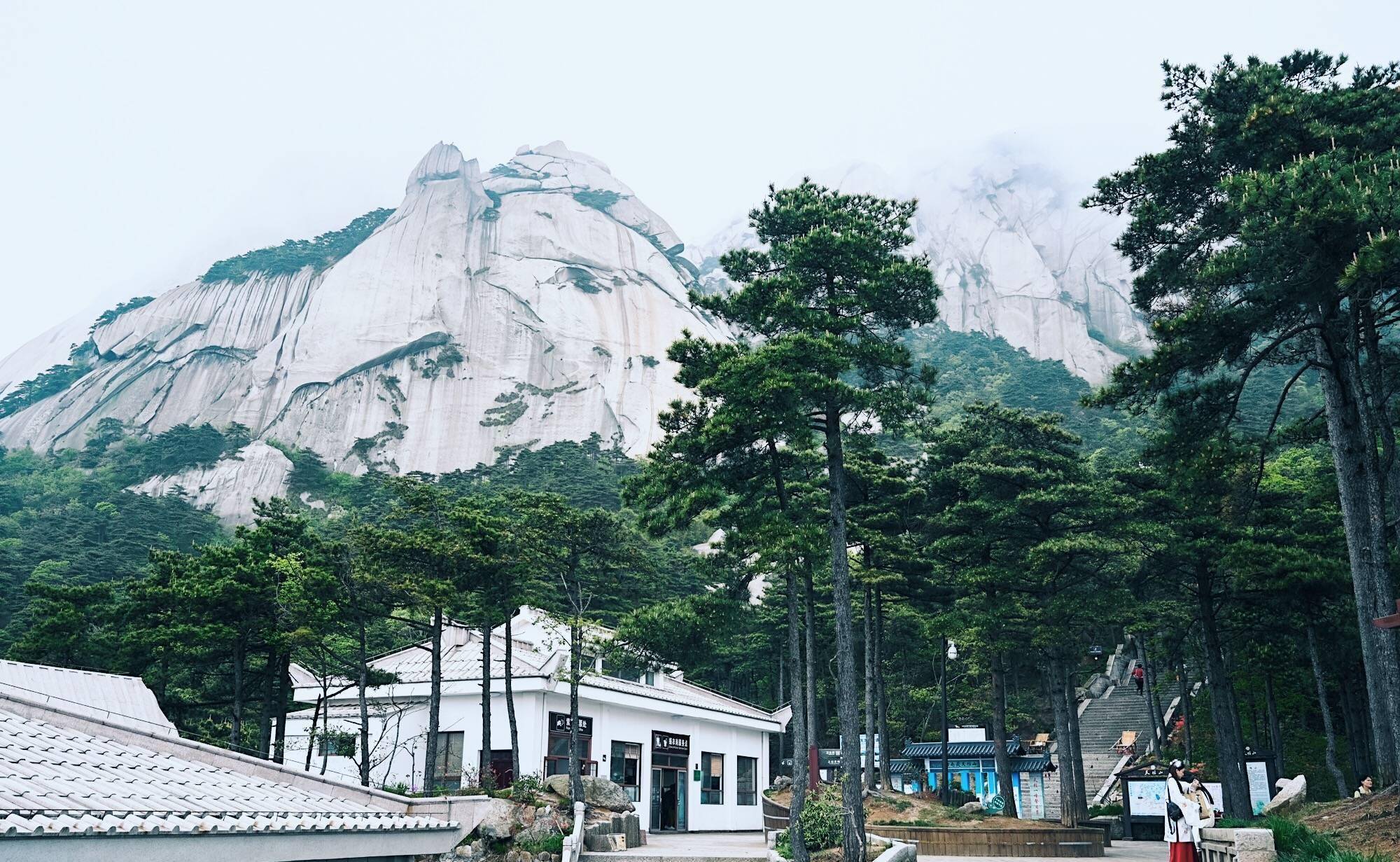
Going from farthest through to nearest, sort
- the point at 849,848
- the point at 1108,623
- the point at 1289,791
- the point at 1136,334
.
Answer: the point at 1136,334
the point at 1108,623
the point at 1289,791
the point at 849,848

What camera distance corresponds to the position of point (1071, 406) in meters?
83.0

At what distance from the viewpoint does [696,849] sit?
856 inches

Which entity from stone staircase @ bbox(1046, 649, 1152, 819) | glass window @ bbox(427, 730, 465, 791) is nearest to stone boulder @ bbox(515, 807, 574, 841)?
glass window @ bbox(427, 730, 465, 791)

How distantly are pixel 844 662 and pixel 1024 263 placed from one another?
12098cm

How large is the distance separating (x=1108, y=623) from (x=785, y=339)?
478 inches

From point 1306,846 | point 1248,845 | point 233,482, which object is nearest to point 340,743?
point 1248,845

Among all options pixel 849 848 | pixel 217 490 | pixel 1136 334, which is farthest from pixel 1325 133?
pixel 1136 334

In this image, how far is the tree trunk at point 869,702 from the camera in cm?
1995

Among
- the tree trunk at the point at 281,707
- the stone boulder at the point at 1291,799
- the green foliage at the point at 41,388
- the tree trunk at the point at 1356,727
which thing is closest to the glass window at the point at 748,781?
the tree trunk at the point at 281,707

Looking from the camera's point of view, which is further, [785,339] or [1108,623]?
[1108,623]

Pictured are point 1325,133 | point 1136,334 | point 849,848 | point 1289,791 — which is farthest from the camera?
point 1136,334

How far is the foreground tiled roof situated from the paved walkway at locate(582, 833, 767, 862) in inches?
440

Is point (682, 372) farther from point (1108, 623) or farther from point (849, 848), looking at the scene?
point (1108, 623)

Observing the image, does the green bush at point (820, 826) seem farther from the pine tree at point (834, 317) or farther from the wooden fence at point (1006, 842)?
the wooden fence at point (1006, 842)
